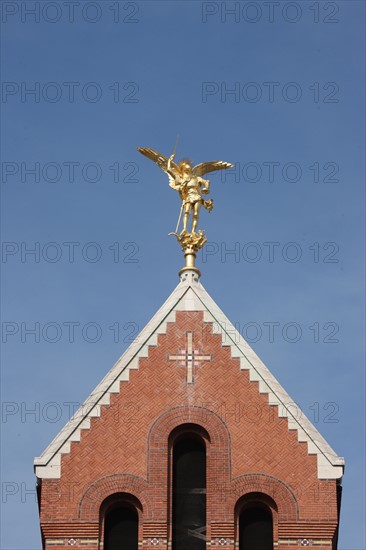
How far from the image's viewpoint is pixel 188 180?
64.2 meters

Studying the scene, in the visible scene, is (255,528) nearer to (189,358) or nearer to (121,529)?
(121,529)

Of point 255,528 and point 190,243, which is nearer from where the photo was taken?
point 255,528

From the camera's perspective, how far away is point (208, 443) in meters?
60.4

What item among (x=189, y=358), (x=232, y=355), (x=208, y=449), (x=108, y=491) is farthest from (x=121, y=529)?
(x=232, y=355)

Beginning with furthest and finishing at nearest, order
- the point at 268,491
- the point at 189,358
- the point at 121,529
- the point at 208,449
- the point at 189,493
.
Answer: the point at 189,358 < the point at 208,449 < the point at 189,493 < the point at 121,529 < the point at 268,491

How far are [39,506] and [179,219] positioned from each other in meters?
9.04

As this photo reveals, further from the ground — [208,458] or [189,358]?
[189,358]

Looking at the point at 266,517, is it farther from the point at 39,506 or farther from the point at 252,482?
the point at 39,506

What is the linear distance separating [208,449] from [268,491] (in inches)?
76.6

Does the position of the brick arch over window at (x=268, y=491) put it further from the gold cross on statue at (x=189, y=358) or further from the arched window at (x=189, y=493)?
the gold cross on statue at (x=189, y=358)

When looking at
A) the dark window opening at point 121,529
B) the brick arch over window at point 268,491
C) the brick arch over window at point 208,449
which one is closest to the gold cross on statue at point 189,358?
the brick arch over window at point 208,449

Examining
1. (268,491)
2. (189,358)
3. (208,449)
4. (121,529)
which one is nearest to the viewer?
(268,491)

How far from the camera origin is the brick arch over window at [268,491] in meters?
59.3

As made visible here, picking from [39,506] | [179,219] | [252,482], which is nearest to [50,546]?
[39,506]
